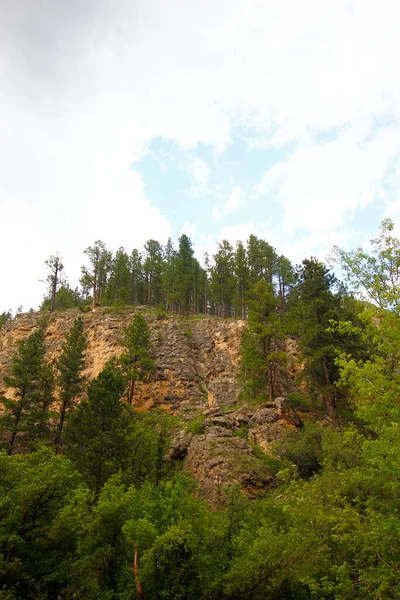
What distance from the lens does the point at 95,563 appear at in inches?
544

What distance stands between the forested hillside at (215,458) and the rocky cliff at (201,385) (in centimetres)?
17

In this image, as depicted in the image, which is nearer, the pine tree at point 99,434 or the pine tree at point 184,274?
the pine tree at point 99,434

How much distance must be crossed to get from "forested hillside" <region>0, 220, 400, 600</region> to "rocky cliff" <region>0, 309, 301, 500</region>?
0.17 meters

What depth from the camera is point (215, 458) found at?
2619 cm

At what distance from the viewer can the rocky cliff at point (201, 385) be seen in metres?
25.9

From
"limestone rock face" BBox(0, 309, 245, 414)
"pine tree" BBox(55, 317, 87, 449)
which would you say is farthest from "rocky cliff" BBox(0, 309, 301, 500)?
"pine tree" BBox(55, 317, 87, 449)

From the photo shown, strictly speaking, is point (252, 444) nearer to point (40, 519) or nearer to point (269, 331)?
point (269, 331)

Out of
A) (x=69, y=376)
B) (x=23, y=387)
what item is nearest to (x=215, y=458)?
(x=69, y=376)

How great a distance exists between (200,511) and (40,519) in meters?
6.17

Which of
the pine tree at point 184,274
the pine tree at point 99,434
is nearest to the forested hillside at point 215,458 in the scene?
the pine tree at point 99,434

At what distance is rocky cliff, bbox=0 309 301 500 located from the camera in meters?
25.9

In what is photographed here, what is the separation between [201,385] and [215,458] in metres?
17.6

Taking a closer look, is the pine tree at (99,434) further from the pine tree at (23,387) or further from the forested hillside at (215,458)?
the pine tree at (23,387)

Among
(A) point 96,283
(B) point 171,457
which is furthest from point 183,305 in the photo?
(B) point 171,457
